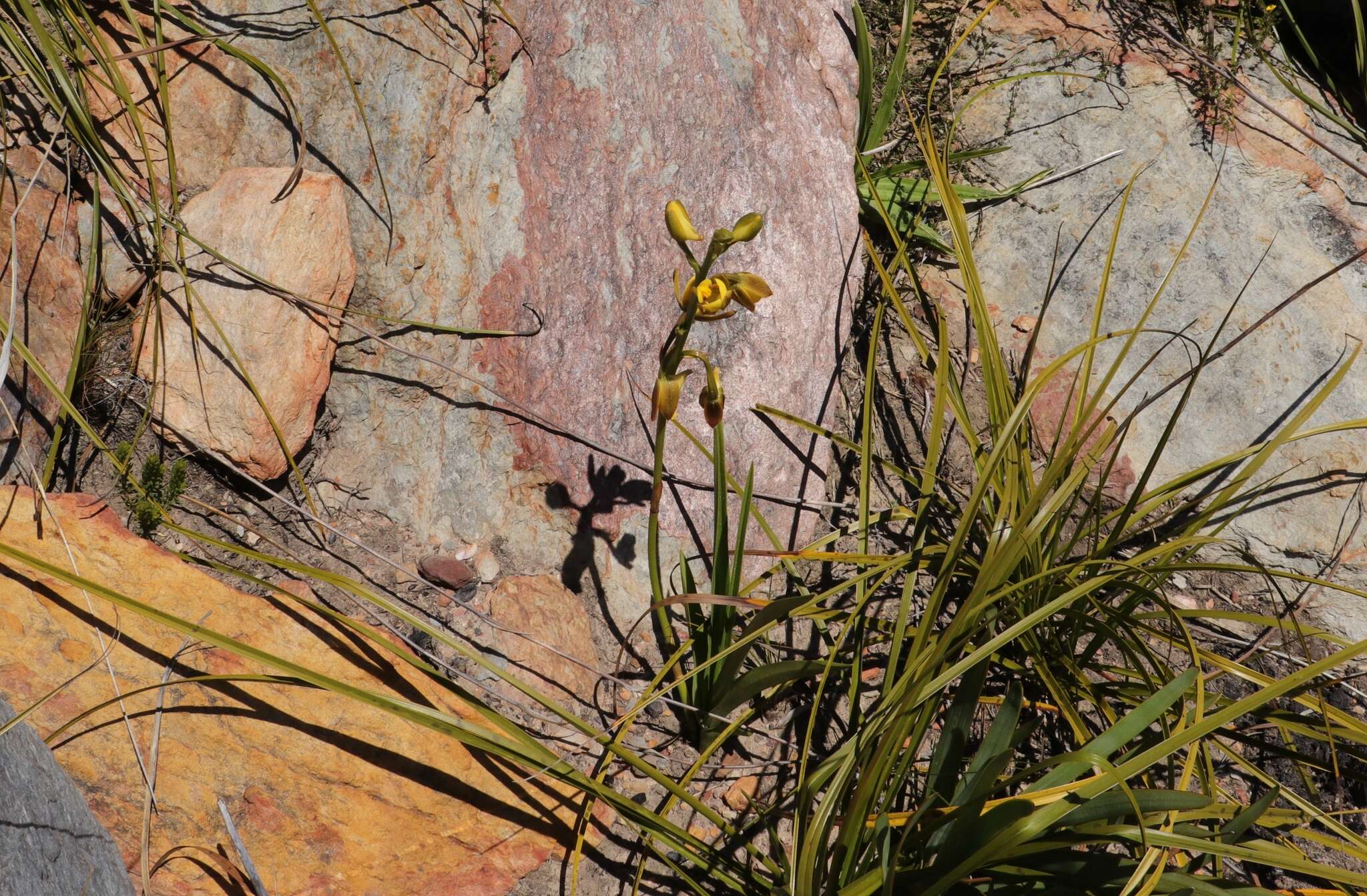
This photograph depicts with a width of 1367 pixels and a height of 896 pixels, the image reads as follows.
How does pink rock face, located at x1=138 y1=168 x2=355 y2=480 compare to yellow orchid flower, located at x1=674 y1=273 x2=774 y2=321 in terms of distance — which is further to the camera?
pink rock face, located at x1=138 y1=168 x2=355 y2=480

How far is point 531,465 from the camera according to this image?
206 centimetres

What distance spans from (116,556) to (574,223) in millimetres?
1189

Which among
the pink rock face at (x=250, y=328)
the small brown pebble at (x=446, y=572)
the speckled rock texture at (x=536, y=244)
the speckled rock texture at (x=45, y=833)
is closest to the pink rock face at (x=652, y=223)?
the speckled rock texture at (x=536, y=244)

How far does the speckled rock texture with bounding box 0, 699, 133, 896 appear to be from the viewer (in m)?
1.34

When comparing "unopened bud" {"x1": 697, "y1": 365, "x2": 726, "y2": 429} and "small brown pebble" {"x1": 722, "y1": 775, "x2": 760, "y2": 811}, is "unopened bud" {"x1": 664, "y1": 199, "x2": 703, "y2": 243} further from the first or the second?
"small brown pebble" {"x1": 722, "y1": 775, "x2": 760, "y2": 811}

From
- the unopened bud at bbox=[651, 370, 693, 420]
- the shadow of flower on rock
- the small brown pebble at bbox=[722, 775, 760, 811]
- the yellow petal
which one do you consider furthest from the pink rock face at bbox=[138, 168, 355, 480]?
the small brown pebble at bbox=[722, 775, 760, 811]

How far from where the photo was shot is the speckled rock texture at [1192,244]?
229 cm

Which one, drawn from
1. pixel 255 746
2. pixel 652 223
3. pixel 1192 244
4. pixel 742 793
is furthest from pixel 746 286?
pixel 1192 244

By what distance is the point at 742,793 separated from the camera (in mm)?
1888

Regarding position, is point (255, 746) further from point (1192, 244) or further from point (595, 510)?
point (1192, 244)

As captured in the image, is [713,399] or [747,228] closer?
[747,228]

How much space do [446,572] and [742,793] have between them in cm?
79

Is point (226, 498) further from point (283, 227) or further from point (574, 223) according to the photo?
point (574, 223)

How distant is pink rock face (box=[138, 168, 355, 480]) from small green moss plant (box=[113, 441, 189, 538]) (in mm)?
73
